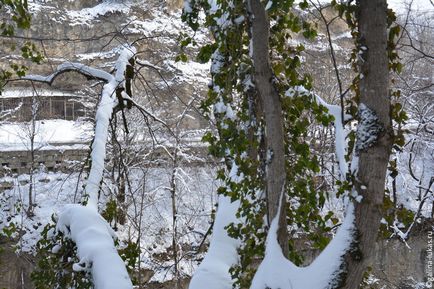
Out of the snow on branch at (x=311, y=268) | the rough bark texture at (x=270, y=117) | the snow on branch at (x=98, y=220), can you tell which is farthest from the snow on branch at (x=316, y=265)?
the snow on branch at (x=98, y=220)

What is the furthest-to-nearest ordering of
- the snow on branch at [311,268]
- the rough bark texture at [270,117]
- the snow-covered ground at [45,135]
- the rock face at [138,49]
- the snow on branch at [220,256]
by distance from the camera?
the snow-covered ground at [45,135] < the rock face at [138,49] < the snow on branch at [220,256] < the rough bark texture at [270,117] < the snow on branch at [311,268]

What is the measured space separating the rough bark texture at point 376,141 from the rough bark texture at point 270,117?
23.5 inches

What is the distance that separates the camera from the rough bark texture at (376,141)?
7.94 feet

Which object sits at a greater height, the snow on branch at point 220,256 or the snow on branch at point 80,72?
the snow on branch at point 80,72

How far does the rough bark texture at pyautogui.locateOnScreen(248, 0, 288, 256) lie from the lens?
2980 mm

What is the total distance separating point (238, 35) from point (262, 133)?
2.33 feet

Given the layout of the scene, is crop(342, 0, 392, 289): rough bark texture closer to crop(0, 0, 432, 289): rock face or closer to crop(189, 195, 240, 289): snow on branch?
crop(189, 195, 240, 289): snow on branch

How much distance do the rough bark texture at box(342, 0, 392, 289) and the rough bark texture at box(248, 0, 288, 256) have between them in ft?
1.96

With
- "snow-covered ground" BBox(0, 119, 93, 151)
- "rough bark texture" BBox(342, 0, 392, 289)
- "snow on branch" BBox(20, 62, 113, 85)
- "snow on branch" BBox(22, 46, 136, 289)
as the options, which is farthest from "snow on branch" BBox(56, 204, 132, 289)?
"snow-covered ground" BBox(0, 119, 93, 151)

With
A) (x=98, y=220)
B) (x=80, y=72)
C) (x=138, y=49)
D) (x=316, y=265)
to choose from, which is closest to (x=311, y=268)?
(x=316, y=265)

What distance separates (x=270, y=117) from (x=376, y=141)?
721 mm

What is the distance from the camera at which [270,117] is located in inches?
117

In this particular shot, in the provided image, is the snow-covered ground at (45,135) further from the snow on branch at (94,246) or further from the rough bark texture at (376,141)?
the rough bark texture at (376,141)

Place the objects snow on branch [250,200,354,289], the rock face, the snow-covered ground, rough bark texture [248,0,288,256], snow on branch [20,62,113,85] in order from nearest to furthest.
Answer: snow on branch [250,200,354,289] < rough bark texture [248,0,288,256] < snow on branch [20,62,113,85] < the rock face < the snow-covered ground
